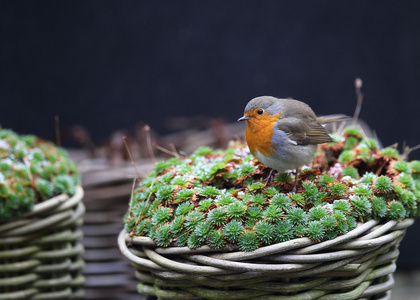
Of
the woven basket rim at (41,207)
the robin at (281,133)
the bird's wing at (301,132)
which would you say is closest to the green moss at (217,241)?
the robin at (281,133)

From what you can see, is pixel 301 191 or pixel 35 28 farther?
pixel 35 28

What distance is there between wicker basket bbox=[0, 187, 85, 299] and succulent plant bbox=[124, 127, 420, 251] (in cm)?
45

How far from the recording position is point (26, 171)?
227 centimetres

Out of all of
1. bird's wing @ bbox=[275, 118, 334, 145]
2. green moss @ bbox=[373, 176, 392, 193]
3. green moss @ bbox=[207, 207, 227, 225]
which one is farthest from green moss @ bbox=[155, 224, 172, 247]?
green moss @ bbox=[373, 176, 392, 193]

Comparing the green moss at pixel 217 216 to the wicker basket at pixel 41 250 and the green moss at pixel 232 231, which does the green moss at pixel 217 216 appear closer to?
the green moss at pixel 232 231

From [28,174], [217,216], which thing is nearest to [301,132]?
[217,216]

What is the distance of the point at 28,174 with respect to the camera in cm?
227

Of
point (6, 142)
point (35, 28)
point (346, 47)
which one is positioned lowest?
point (6, 142)

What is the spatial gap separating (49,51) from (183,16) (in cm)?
130

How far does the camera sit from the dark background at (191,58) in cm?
458

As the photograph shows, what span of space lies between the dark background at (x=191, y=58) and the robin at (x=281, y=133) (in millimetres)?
2680

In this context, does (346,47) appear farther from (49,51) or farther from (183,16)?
(49,51)

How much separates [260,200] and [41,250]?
3.72ft

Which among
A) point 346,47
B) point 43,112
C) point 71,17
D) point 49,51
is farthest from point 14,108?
point 346,47
